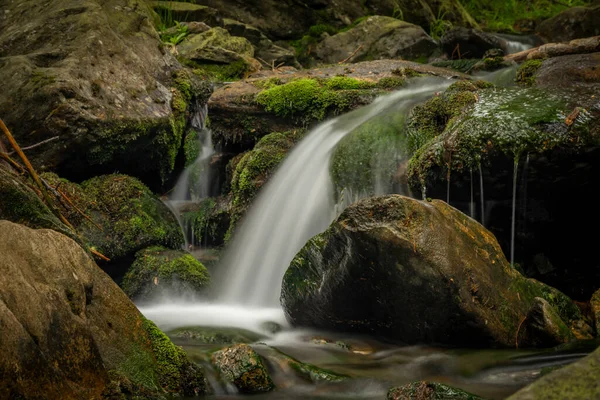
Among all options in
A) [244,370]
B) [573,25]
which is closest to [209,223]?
[244,370]

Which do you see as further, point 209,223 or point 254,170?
point 209,223

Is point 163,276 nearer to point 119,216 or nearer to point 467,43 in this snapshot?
point 119,216

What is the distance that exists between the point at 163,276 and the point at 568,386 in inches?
226

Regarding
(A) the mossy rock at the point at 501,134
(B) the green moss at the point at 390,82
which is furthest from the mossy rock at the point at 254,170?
(A) the mossy rock at the point at 501,134

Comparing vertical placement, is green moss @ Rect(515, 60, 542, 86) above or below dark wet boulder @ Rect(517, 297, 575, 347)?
above

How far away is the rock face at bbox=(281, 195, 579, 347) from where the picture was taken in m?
4.44

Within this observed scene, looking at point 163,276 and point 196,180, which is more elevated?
point 196,180

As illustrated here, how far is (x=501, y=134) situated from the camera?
5621 mm

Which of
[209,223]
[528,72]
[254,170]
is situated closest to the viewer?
[528,72]

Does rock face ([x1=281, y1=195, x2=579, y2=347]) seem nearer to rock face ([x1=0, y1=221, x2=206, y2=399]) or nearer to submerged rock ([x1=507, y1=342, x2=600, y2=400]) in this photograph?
rock face ([x1=0, y1=221, x2=206, y2=399])

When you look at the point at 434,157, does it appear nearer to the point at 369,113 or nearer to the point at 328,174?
the point at 328,174

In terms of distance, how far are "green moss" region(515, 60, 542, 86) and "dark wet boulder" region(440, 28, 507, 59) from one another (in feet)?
15.7

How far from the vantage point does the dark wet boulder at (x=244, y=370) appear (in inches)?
149

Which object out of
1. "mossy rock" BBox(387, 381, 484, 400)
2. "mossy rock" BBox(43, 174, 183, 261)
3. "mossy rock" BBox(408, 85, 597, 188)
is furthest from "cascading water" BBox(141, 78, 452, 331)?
"mossy rock" BBox(387, 381, 484, 400)
